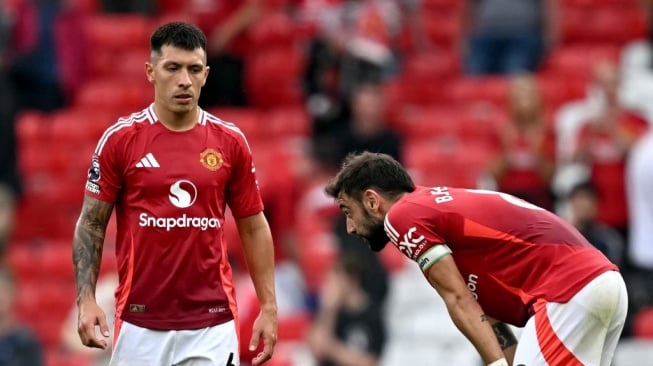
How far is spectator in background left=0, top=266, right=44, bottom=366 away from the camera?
13.3 metres

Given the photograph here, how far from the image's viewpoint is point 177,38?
8.73 meters

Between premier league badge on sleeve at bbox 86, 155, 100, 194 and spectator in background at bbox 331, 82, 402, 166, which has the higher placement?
premier league badge on sleeve at bbox 86, 155, 100, 194

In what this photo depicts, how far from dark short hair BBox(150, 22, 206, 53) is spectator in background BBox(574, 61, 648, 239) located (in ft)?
21.4

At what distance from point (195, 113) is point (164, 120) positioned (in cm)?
16

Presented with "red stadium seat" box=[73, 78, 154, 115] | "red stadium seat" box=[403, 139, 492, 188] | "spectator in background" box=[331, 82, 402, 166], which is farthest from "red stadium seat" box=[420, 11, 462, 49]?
"spectator in background" box=[331, 82, 402, 166]

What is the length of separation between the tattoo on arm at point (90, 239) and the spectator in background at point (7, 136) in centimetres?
726

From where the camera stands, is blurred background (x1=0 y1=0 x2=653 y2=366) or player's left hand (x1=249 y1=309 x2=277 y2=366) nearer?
player's left hand (x1=249 y1=309 x2=277 y2=366)

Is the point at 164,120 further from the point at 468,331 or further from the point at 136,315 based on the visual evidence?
the point at 468,331

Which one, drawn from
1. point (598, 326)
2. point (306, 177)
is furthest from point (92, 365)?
point (598, 326)

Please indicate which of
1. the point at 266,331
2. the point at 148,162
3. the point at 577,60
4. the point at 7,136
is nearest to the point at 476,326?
the point at 266,331

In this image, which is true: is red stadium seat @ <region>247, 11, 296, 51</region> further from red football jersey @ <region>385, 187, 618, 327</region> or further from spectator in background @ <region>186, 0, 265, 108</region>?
red football jersey @ <region>385, 187, 618, 327</region>

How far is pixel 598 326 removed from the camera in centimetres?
880

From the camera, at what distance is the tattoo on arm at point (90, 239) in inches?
347

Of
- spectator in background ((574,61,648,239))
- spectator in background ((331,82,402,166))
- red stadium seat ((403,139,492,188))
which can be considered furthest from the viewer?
red stadium seat ((403,139,492,188))
